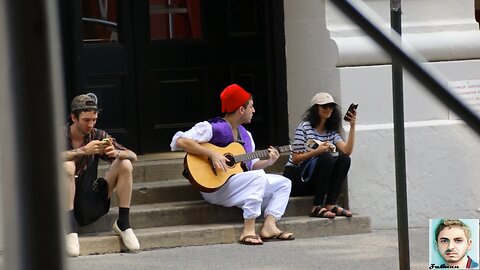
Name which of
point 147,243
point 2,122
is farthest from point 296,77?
point 2,122

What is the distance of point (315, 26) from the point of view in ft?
28.2

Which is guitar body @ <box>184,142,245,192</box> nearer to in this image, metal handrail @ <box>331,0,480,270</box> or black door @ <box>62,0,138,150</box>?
black door @ <box>62,0,138,150</box>

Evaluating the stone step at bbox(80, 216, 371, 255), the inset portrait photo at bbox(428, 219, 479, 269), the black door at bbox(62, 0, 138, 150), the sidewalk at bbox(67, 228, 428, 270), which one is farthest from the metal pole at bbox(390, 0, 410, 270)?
the black door at bbox(62, 0, 138, 150)

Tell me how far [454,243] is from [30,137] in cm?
496

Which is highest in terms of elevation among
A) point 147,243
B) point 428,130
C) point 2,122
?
point 2,122

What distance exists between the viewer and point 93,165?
293 inches

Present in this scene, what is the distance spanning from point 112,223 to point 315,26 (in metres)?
2.43

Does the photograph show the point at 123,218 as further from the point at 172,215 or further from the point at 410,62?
the point at 410,62

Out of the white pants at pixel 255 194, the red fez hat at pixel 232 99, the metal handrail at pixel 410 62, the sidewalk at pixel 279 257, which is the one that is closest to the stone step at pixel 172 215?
the white pants at pixel 255 194

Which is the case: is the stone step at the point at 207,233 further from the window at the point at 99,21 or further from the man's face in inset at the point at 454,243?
the man's face in inset at the point at 454,243

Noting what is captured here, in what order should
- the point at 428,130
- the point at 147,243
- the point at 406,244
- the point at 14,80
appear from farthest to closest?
the point at 428,130 < the point at 147,243 < the point at 406,244 < the point at 14,80

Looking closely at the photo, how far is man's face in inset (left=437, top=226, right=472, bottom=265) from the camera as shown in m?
5.48

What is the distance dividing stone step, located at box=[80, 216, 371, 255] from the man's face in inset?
2.57 m

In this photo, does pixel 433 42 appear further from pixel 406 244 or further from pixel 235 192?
pixel 406 244
